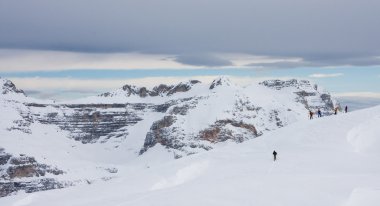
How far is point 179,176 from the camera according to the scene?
53406 millimetres

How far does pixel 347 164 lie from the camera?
50281mm

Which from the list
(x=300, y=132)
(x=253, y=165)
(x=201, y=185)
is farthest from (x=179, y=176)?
(x=300, y=132)

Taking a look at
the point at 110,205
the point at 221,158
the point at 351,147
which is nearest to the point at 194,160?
the point at 221,158

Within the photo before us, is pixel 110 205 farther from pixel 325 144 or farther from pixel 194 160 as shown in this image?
pixel 325 144

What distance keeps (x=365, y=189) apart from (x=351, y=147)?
77.6 feet

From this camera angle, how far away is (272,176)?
136ft

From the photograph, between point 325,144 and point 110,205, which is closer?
point 110,205

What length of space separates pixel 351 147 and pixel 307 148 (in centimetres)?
448

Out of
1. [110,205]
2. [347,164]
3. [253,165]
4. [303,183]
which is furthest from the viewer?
[253,165]

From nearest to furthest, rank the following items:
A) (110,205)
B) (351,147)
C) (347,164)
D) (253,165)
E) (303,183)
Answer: (110,205) < (303,183) < (347,164) < (253,165) < (351,147)

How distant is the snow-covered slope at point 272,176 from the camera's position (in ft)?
116

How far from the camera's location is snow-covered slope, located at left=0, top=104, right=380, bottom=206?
116 feet

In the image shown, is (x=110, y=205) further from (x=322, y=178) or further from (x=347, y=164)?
(x=347, y=164)

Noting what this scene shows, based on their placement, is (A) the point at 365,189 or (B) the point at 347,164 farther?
(B) the point at 347,164
